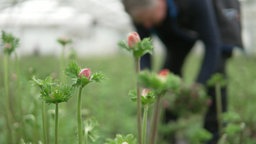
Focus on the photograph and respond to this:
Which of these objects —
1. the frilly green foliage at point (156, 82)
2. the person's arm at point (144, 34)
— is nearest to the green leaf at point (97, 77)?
the frilly green foliage at point (156, 82)

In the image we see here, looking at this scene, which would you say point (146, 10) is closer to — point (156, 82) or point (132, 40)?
point (132, 40)

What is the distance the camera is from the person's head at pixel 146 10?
7.03 feet

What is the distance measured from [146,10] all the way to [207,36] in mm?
316

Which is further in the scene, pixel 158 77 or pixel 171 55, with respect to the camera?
pixel 171 55

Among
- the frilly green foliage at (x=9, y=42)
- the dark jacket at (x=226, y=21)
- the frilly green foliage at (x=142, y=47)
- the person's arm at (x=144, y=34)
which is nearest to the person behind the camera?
the frilly green foliage at (x=142, y=47)

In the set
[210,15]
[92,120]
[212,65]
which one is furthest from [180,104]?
[92,120]

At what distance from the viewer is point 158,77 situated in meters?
0.65

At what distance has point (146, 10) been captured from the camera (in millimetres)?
2148

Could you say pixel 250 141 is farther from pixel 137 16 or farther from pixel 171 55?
pixel 171 55

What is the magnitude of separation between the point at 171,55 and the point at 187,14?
1.81ft

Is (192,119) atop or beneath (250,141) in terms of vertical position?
beneath

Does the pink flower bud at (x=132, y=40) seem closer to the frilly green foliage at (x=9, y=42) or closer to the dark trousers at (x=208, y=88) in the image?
the frilly green foliage at (x=9, y=42)

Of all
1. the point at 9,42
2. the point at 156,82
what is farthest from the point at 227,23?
the point at 156,82

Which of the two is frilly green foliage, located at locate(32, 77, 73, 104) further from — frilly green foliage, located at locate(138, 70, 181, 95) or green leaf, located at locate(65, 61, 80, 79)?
frilly green foliage, located at locate(138, 70, 181, 95)
